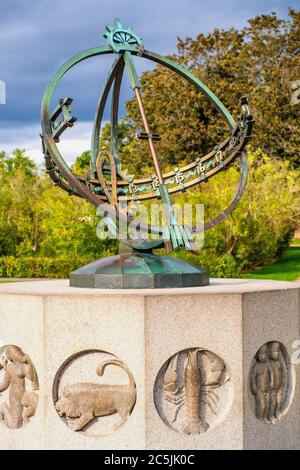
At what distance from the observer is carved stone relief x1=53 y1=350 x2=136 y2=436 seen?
627 centimetres

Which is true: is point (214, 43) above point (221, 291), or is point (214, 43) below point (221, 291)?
above

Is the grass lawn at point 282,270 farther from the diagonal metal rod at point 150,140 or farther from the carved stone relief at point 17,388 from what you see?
the carved stone relief at point 17,388

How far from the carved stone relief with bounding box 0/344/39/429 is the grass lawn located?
15.4 metres

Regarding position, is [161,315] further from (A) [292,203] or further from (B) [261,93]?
A: (B) [261,93]

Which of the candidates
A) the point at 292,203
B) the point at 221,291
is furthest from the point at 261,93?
the point at 221,291

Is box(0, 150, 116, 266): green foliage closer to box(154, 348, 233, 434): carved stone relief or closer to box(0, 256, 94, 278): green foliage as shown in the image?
box(0, 256, 94, 278): green foliage

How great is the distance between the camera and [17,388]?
6.73 m

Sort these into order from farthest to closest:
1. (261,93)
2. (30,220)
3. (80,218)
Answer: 1. (261,93)
2. (30,220)
3. (80,218)

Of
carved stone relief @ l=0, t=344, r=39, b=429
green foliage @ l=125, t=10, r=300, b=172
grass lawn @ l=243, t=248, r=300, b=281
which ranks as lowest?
carved stone relief @ l=0, t=344, r=39, b=429

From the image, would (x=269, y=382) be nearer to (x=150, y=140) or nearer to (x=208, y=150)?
(x=150, y=140)

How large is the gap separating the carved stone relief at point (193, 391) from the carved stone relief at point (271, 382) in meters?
0.33

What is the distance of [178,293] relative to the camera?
6.40 metres

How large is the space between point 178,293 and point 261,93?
89.2 ft

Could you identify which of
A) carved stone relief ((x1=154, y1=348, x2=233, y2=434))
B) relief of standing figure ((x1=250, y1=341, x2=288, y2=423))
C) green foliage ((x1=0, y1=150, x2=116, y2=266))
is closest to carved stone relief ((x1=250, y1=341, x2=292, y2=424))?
relief of standing figure ((x1=250, y1=341, x2=288, y2=423))
